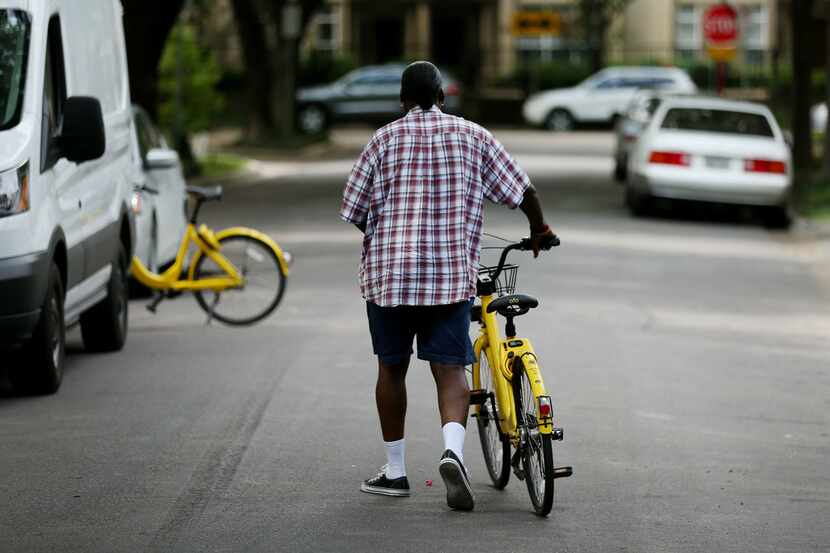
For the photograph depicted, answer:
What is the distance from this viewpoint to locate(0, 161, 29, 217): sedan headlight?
9117mm

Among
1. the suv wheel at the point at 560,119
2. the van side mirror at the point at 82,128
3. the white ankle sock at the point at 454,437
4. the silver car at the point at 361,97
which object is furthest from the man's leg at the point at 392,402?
the suv wheel at the point at 560,119

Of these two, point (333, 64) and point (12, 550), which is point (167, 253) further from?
point (333, 64)

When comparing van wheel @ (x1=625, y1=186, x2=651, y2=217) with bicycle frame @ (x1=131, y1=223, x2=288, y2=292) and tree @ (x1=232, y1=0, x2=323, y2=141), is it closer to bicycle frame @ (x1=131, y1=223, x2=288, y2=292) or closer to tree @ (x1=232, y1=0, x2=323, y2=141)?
bicycle frame @ (x1=131, y1=223, x2=288, y2=292)

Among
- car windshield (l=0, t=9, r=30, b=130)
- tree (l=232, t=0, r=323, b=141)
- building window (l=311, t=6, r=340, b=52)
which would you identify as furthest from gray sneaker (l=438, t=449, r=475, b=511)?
building window (l=311, t=6, r=340, b=52)

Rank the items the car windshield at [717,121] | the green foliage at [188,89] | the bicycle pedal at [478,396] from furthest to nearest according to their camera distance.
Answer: the green foliage at [188,89] < the car windshield at [717,121] < the bicycle pedal at [478,396]

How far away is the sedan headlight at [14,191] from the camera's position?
912cm

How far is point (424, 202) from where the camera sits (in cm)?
680

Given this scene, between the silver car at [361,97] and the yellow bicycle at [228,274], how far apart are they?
105 ft

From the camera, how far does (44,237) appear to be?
934 centimetres

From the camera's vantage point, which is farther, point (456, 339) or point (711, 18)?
point (711, 18)

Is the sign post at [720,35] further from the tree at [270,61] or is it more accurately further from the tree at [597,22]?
the tree at [597,22]

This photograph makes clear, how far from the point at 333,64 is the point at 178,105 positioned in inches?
1010

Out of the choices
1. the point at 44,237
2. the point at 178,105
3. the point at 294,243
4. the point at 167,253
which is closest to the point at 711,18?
the point at 178,105

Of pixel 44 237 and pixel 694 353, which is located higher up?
pixel 44 237
